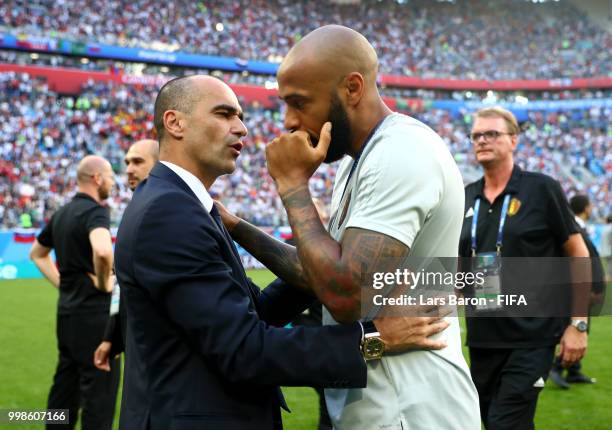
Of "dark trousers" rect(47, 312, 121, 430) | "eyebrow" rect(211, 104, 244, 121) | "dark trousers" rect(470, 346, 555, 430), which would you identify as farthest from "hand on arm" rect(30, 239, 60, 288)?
"eyebrow" rect(211, 104, 244, 121)

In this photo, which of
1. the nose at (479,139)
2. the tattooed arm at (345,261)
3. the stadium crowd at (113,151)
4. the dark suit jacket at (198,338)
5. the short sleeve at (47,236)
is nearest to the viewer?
the tattooed arm at (345,261)

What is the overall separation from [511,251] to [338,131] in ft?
8.55

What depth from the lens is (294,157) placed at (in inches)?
81.4

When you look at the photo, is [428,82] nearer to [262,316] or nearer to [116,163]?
[116,163]

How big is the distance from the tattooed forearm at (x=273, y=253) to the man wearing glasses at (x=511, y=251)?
1.75 m

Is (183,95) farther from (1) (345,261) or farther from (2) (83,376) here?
(2) (83,376)

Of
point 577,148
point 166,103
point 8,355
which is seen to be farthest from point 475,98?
point 166,103

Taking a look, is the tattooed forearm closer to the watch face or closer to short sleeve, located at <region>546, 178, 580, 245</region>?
the watch face

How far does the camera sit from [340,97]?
215 centimetres

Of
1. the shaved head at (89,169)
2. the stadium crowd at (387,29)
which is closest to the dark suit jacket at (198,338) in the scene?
the shaved head at (89,169)

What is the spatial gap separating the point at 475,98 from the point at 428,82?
15.4 feet

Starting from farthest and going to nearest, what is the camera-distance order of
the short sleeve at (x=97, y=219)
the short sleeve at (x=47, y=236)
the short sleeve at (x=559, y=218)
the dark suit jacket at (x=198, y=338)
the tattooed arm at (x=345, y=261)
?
1. the short sleeve at (x=47, y=236)
2. the short sleeve at (x=97, y=219)
3. the short sleeve at (x=559, y=218)
4. the dark suit jacket at (x=198, y=338)
5. the tattooed arm at (x=345, y=261)

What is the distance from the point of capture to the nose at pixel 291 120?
216cm

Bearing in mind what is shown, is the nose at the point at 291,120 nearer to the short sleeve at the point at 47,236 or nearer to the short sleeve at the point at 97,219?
the short sleeve at the point at 97,219
